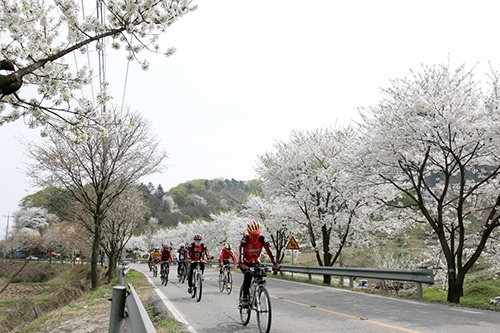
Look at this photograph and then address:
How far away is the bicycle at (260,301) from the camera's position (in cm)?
705

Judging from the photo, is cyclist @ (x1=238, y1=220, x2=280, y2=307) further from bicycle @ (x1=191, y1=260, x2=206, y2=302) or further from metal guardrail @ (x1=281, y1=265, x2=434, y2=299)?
metal guardrail @ (x1=281, y1=265, x2=434, y2=299)

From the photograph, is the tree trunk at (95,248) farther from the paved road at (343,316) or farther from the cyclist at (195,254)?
the paved road at (343,316)

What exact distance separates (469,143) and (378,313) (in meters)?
7.30

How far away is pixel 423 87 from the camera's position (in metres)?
14.6

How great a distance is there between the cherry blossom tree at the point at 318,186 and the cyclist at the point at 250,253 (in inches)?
462

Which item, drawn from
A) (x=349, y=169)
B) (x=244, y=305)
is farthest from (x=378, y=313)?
(x=349, y=169)

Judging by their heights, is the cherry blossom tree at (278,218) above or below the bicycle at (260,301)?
above

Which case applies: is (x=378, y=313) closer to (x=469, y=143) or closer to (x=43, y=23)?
(x=469, y=143)

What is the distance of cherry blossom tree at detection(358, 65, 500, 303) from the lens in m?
13.1

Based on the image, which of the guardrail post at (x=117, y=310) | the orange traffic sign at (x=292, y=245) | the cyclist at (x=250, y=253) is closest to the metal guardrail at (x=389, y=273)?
the orange traffic sign at (x=292, y=245)

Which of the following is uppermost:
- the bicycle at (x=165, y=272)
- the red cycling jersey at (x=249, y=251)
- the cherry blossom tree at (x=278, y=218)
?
the cherry blossom tree at (x=278, y=218)

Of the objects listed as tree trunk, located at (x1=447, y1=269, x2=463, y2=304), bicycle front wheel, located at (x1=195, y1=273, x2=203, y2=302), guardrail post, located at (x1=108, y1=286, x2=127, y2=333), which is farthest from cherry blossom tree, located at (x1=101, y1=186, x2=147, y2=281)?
guardrail post, located at (x1=108, y1=286, x2=127, y2=333)

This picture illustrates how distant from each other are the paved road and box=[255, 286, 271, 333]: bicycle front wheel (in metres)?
0.43

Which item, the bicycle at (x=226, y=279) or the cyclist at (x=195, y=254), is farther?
the bicycle at (x=226, y=279)
